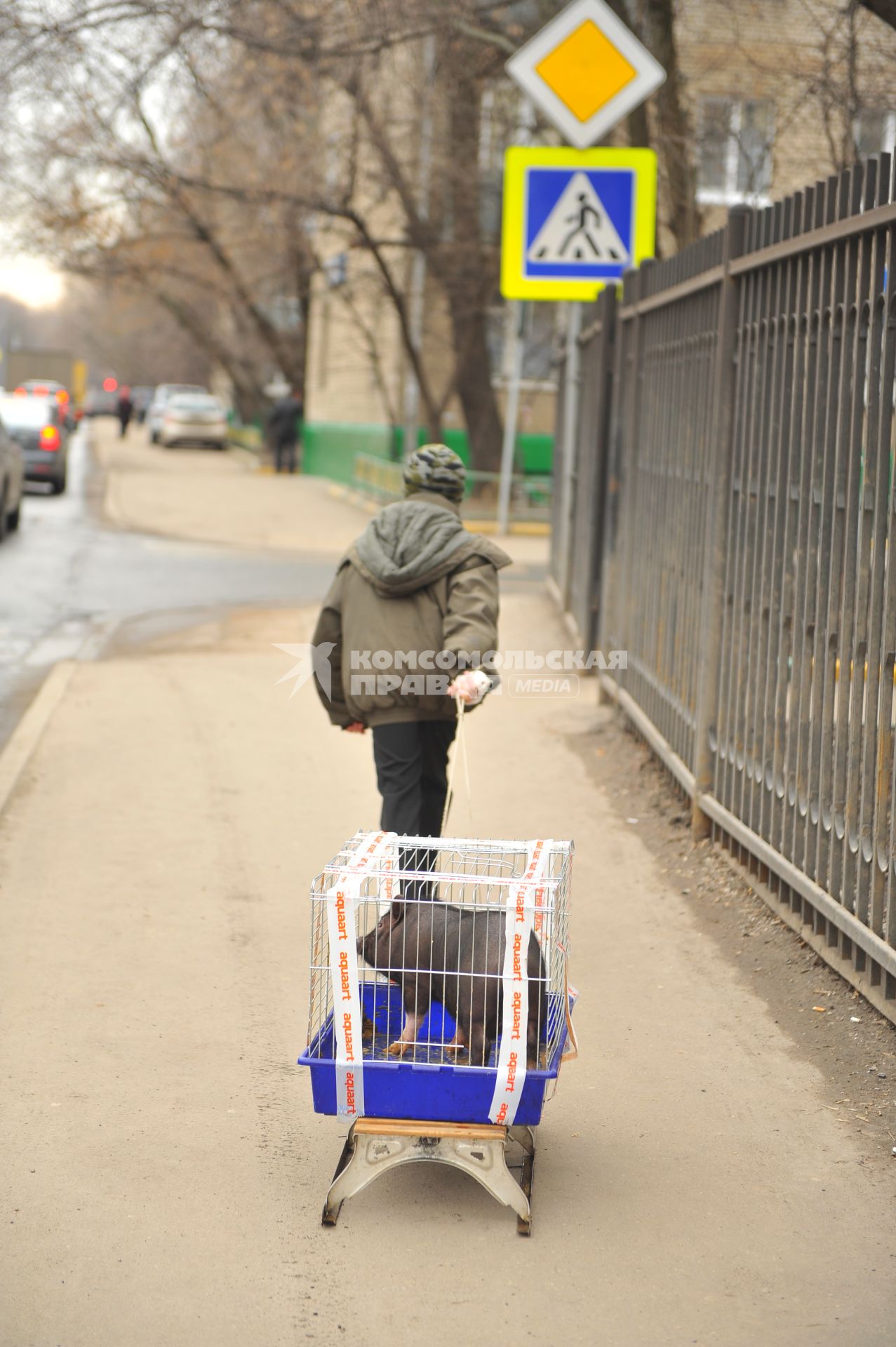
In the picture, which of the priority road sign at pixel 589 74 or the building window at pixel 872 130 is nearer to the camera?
the priority road sign at pixel 589 74

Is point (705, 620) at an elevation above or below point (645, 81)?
below

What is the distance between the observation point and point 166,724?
966cm

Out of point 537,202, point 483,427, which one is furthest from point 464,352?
point 537,202

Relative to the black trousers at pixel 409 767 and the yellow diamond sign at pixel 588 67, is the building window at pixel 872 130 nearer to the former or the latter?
the yellow diamond sign at pixel 588 67

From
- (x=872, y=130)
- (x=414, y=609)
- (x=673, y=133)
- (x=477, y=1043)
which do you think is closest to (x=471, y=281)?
(x=872, y=130)

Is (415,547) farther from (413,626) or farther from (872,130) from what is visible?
(872,130)

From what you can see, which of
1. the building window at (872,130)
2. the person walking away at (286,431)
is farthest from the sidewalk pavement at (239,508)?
the building window at (872,130)

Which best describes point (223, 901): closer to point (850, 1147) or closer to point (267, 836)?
point (267, 836)

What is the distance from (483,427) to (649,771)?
65.2 ft

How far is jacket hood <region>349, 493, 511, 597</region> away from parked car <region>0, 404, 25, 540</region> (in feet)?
52.0

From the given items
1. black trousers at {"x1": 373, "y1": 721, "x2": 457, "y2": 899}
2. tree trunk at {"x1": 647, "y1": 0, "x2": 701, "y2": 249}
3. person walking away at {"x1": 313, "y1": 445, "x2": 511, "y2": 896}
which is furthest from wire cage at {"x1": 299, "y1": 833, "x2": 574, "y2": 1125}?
tree trunk at {"x1": 647, "y1": 0, "x2": 701, "y2": 249}

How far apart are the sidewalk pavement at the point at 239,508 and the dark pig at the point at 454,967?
52.8 ft

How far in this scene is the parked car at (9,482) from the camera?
808 inches

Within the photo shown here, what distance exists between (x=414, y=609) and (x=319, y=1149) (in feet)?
5.94
